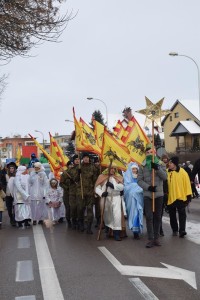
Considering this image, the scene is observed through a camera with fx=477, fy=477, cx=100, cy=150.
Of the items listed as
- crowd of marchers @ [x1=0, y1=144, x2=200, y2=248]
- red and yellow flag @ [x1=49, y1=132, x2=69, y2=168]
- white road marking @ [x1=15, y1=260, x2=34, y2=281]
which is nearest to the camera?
white road marking @ [x1=15, y1=260, x2=34, y2=281]

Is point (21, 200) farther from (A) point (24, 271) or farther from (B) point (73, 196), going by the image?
(A) point (24, 271)

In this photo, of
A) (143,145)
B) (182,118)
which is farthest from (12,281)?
(182,118)

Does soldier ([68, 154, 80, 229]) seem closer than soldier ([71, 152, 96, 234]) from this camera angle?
No

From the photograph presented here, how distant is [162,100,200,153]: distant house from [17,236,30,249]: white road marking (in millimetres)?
A: 44059

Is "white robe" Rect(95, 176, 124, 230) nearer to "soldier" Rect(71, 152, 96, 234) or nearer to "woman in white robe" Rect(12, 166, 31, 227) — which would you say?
"soldier" Rect(71, 152, 96, 234)

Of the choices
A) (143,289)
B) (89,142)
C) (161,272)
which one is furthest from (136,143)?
(143,289)

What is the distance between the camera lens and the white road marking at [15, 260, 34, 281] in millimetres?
6779

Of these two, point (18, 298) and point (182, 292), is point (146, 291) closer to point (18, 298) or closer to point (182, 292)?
point (182, 292)

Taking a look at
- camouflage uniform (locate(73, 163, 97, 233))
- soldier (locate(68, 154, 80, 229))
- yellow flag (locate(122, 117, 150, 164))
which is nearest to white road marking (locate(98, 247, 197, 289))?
yellow flag (locate(122, 117, 150, 164))

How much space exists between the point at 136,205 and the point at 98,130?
15.7 ft

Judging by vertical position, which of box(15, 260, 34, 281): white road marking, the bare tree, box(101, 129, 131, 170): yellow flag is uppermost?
the bare tree

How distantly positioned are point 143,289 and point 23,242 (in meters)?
4.74

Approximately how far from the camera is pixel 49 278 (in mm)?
6688

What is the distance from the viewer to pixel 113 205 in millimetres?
10203
